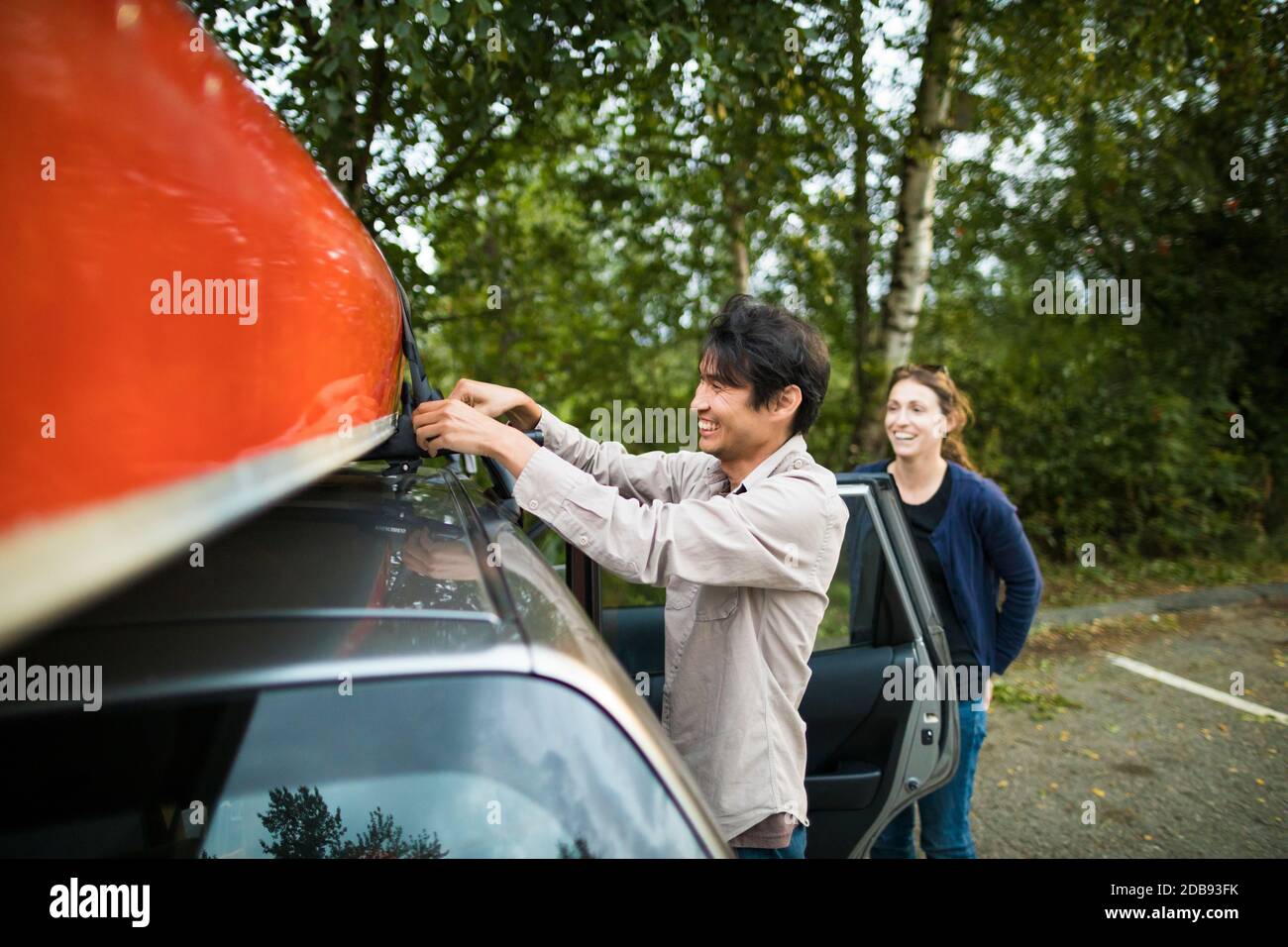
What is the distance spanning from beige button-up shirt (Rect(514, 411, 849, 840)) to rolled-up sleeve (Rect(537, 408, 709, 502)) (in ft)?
1.42

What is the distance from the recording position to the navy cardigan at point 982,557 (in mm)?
3174

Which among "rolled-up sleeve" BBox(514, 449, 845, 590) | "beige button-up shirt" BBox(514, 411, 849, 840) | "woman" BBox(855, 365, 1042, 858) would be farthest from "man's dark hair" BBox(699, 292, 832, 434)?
"woman" BBox(855, 365, 1042, 858)

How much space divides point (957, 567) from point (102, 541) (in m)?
2.86

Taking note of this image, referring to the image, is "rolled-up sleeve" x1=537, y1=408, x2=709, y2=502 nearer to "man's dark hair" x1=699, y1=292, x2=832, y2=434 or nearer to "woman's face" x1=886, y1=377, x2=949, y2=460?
"man's dark hair" x1=699, y1=292, x2=832, y2=434

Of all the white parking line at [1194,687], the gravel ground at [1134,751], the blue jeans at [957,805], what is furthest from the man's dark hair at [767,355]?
the white parking line at [1194,687]

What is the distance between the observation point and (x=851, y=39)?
6359 mm

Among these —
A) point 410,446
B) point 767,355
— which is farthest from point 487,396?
point 767,355

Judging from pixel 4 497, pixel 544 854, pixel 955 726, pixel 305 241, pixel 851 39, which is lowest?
pixel 955 726

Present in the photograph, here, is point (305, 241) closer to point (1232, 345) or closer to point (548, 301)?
point (548, 301)

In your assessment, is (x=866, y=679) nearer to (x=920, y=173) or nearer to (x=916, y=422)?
(x=916, y=422)

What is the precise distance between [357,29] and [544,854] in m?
3.26

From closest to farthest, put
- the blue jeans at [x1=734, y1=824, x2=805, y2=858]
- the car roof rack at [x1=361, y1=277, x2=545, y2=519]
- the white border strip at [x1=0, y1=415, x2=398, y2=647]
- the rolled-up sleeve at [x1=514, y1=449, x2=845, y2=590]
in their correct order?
the white border strip at [x1=0, y1=415, x2=398, y2=647], the rolled-up sleeve at [x1=514, y1=449, x2=845, y2=590], the blue jeans at [x1=734, y1=824, x2=805, y2=858], the car roof rack at [x1=361, y1=277, x2=545, y2=519]

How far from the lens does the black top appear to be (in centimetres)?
323
